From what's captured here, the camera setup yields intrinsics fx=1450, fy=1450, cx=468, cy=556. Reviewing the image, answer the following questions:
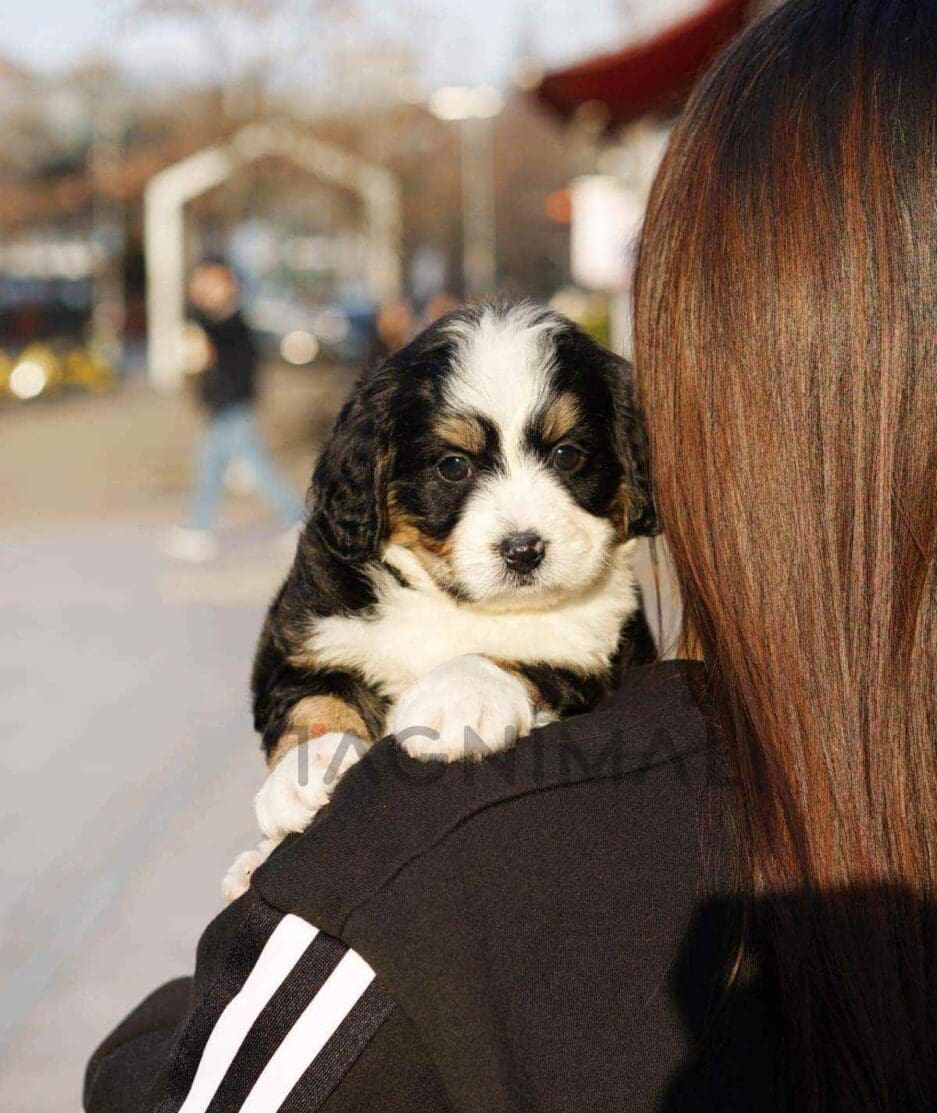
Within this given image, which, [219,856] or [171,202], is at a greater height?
[171,202]

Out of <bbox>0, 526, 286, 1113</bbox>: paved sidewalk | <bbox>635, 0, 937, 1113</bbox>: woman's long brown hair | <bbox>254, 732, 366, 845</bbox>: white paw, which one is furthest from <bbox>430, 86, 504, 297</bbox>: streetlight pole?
<bbox>635, 0, 937, 1113</bbox>: woman's long brown hair

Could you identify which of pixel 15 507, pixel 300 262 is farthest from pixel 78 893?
pixel 300 262

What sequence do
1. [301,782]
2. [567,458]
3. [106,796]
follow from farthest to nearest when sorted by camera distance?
[106,796]
[567,458]
[301,782]

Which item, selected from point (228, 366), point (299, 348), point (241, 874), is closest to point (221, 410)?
point (228, 366)

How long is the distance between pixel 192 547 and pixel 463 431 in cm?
1001

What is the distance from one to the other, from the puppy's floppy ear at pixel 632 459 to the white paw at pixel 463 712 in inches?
19.9

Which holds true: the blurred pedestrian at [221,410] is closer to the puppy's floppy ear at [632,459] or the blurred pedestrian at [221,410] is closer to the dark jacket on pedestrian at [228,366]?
the dark jacket on pedestrian at [228,366]

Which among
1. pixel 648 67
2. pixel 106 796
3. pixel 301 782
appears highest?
pixel 648 67

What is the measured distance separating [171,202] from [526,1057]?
129 ft

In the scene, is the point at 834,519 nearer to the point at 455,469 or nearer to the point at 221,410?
the point at 455,469

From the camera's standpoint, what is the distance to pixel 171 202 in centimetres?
3856

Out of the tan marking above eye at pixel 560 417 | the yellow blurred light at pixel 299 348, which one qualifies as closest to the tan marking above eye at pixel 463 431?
the tan marking above eye at pixel 560 417

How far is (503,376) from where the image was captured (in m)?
2.66

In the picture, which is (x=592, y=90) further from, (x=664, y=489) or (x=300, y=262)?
(x=300, y=262)
